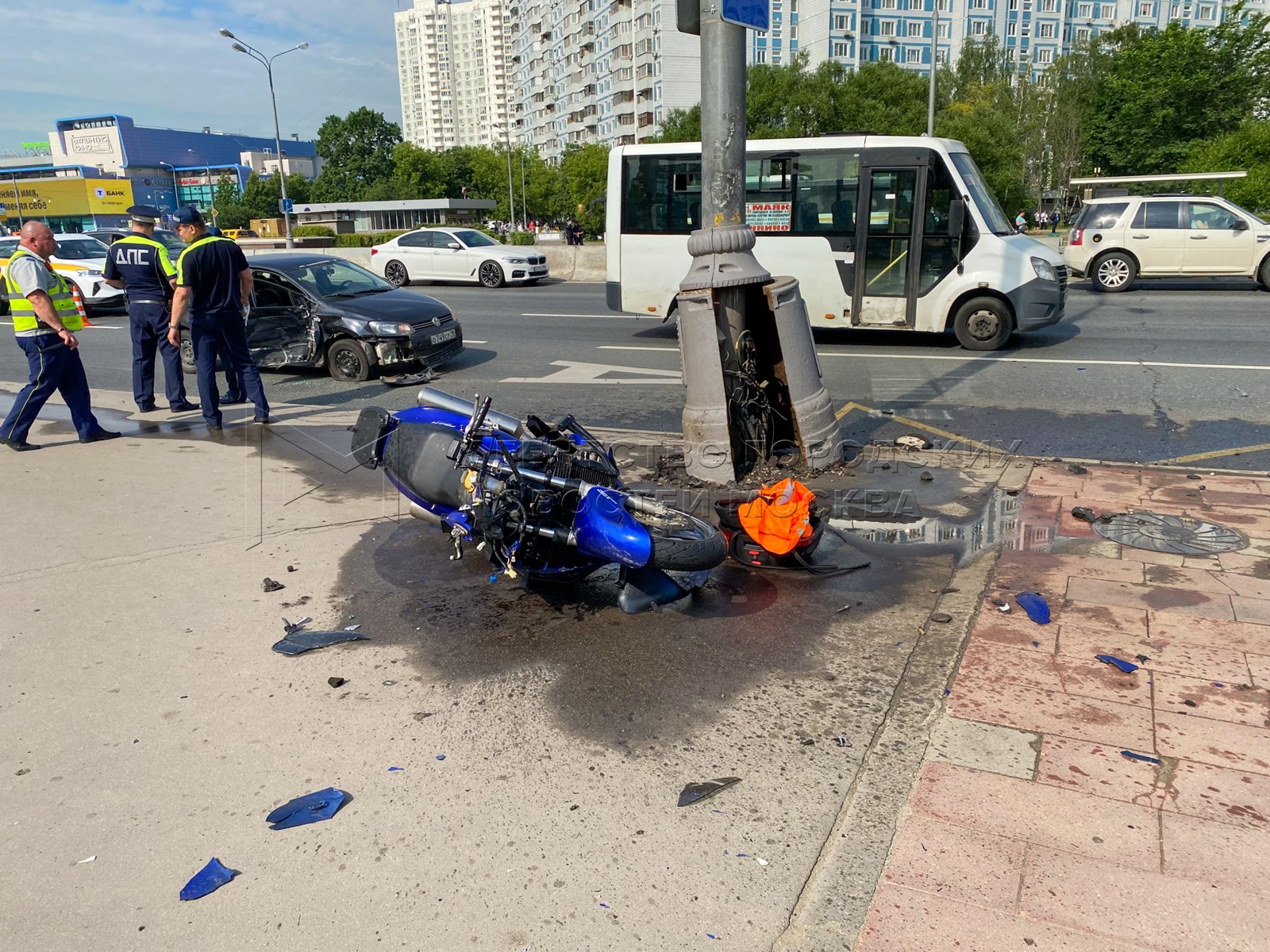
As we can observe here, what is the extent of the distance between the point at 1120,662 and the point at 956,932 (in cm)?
188

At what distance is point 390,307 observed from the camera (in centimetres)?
1130

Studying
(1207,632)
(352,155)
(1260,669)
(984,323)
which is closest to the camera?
(1260,669)

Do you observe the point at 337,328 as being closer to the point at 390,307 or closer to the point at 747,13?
the point at 390,307

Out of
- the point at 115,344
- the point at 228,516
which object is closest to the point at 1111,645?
the point at 228,516

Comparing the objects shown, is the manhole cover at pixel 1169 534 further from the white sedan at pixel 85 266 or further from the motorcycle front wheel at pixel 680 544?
the white sedan at pixel 85 266

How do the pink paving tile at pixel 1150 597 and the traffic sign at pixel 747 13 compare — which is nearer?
the pink paving tile at pixel 1150 597

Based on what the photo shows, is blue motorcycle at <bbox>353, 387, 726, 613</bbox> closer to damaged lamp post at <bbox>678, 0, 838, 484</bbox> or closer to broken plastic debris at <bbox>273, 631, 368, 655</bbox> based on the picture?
broken plastic debris at <bbox>273, 631, 368, 655</bbox>

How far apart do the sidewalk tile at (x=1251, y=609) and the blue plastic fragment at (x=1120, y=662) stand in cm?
82

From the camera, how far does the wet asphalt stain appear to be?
3695 millimetres

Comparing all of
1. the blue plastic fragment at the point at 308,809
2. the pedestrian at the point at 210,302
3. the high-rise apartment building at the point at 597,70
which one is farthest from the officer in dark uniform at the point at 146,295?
the high-rise apartment building at the point at 597,70

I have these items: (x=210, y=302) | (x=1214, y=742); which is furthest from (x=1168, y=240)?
(x=1214, y=742)

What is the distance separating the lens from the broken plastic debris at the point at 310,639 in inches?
166

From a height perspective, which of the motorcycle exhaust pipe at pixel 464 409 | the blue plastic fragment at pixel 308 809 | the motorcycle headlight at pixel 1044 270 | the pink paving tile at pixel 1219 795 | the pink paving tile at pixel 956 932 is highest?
the motorcycle headlight at pixel 1044 270

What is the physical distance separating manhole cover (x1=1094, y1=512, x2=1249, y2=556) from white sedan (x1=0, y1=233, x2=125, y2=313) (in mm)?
18673
